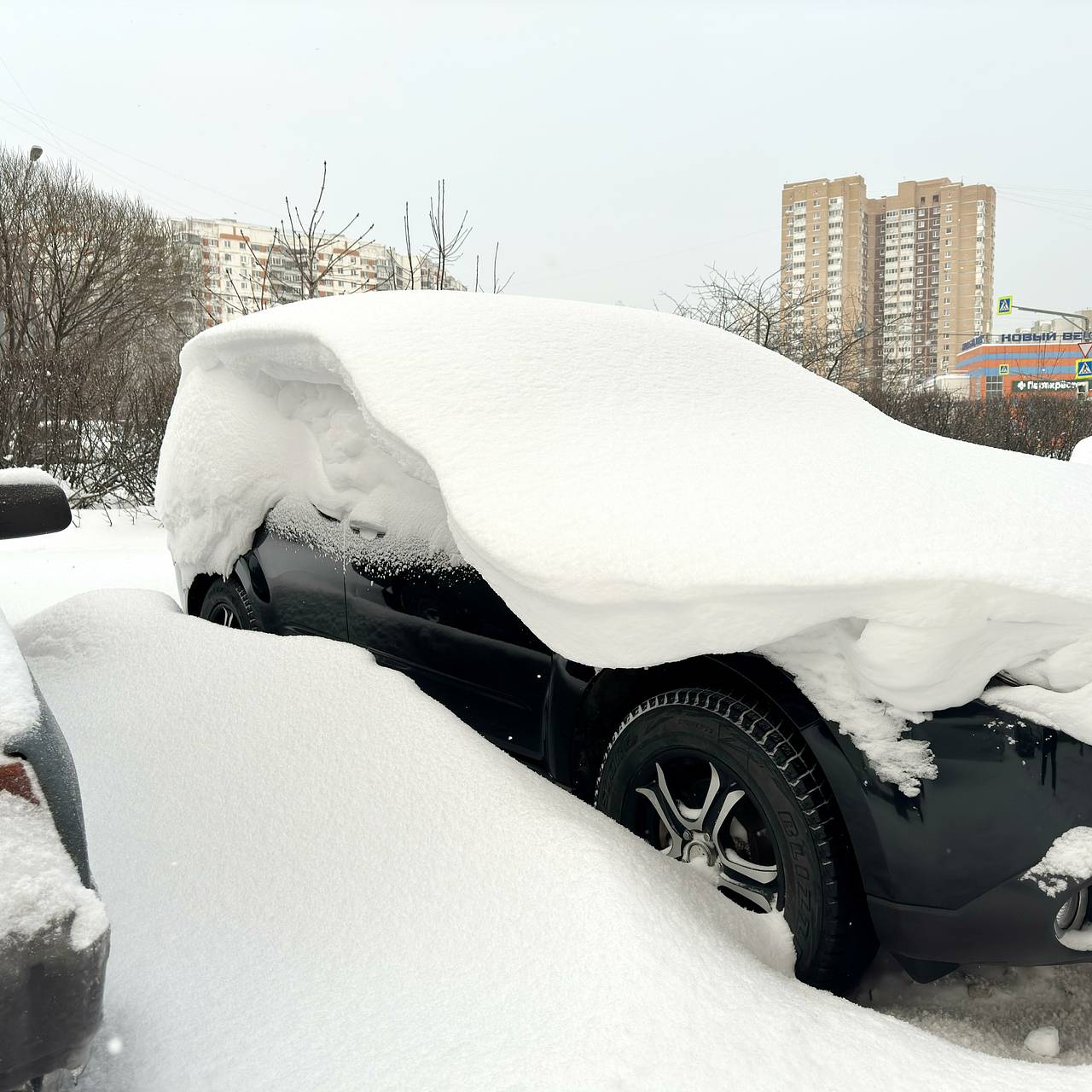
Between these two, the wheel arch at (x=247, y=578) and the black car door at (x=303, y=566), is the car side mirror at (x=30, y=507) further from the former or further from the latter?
the wheel arch at (x=247, y=578)

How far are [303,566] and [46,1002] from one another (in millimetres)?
1891

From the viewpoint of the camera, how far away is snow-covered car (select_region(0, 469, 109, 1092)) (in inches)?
38.7

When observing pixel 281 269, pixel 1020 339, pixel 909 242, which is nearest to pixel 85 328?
pixel 281 269

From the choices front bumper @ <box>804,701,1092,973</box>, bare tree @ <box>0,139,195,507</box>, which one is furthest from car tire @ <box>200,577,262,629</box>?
bare tree @ <box>0,139,195,507</box>

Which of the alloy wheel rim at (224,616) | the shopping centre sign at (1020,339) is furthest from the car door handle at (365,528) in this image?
the shopping centre sign at (1020,339)

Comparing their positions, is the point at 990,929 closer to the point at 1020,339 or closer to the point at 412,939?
the point at 412,939

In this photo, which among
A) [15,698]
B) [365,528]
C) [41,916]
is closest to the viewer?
[41,916]

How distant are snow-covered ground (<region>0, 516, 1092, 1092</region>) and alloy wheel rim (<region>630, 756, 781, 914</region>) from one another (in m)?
0.07

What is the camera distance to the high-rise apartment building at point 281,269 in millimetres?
11016

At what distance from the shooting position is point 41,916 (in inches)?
39.6

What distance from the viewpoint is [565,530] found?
172cm

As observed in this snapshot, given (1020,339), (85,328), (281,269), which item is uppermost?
(281,269)

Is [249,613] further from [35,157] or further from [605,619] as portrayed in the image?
[35,157]

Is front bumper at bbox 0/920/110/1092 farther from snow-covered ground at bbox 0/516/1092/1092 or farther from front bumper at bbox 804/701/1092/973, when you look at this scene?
front bumper at bbox 804/701/1092/973
